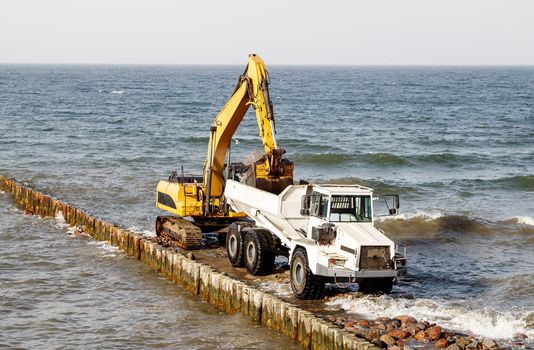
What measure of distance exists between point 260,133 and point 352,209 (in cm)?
392

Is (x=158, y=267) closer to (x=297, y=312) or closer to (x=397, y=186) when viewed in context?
(x=297, y=312)

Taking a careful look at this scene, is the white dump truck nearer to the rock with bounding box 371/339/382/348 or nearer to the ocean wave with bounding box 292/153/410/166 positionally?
the rock with bounding box 371/339/382/348

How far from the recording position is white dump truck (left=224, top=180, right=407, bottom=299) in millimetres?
20297

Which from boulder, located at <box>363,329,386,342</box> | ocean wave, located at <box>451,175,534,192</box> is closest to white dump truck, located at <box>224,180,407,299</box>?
boulder, located at <box>363,329,386,342</box>

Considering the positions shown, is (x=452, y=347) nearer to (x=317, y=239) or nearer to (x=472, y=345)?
(x=472, y=345)

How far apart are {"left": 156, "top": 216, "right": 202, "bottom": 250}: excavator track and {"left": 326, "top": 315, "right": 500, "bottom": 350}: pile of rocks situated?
310 inches

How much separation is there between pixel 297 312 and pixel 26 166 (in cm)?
3434

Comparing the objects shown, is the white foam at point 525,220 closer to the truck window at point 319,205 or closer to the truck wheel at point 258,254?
the truck wheel at point 258,254

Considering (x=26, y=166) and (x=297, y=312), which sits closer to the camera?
(x=297, y=312)

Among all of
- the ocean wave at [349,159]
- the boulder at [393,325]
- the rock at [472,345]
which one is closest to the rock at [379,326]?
the boulder at [393,325]

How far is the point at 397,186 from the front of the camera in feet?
146

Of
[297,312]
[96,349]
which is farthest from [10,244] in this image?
[297,312]

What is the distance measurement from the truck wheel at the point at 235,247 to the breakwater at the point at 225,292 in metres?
1.35

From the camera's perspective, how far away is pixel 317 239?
2106cm
